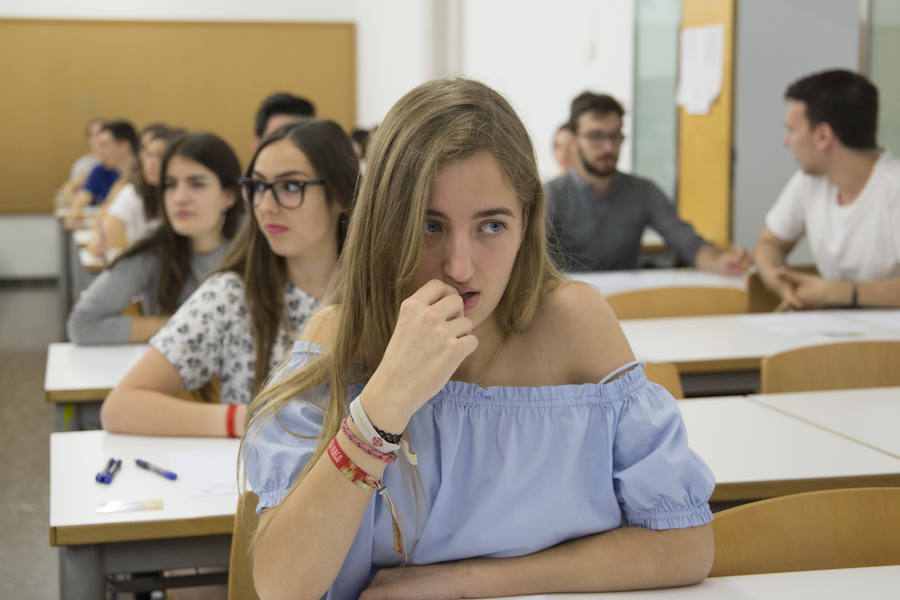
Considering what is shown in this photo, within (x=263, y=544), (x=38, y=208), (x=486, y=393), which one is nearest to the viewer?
(x=263, y=544)

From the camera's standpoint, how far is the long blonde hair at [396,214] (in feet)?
3.88

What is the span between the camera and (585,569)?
128 cm

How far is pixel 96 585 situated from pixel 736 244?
165 inches

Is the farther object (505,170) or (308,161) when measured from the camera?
(308,161)

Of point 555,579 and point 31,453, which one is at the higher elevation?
point 555,579

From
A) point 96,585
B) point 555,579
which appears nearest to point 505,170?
point 555,579

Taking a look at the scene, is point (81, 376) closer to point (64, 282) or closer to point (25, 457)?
point (25, 457)

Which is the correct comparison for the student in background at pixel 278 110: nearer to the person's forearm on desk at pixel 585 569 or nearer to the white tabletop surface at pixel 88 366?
the white tabletop surface at pixel 88 366

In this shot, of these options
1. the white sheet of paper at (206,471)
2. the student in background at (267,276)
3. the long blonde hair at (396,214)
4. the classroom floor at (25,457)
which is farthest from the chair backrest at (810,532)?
the classroom floor at (25,457)

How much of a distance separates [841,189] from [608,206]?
3.64 ft

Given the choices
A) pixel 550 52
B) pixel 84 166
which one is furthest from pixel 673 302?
pixel 84 166

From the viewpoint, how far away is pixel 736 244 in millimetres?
5254

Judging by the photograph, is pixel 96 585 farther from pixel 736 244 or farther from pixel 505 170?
pixel 736 244

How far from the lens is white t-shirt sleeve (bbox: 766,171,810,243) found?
4.05m
